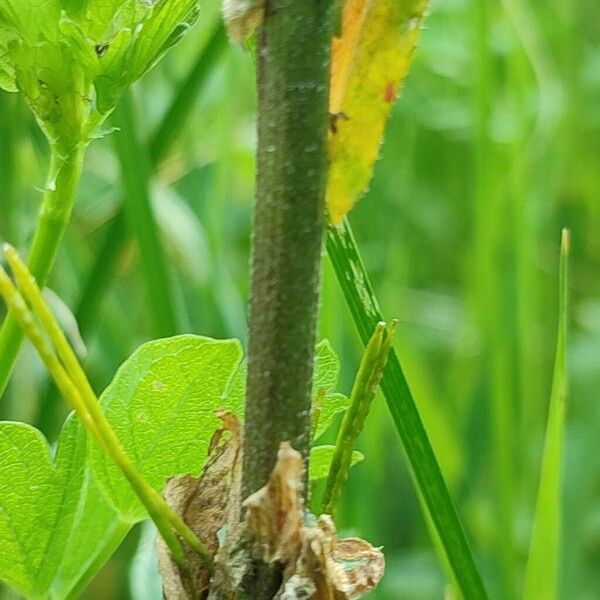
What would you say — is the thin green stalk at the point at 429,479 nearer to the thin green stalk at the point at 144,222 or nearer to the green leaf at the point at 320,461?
the green leaf at the point at 320,461

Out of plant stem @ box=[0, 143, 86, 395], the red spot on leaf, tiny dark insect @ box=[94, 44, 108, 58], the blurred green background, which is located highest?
tiny dark insect @ box=[94, 44, 108, 58]

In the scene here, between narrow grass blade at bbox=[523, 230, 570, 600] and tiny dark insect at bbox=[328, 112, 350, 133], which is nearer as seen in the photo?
tiny dark insect at bbox=[328, 112, 350, 133]

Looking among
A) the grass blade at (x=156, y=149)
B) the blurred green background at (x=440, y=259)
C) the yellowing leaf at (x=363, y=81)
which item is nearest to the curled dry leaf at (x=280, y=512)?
the yellowing leaf at (x=363, y=81)

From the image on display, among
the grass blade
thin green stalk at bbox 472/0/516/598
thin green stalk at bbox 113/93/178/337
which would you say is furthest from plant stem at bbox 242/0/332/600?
thin green stalk at bbox 472/0/516/598

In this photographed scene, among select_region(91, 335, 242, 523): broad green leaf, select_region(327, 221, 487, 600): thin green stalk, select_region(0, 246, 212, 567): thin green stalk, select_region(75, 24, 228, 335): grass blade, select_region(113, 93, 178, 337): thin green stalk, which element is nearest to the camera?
select_region(0, 246, 212, 567): thin green stalk

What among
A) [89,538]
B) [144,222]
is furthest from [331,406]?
[144,222]

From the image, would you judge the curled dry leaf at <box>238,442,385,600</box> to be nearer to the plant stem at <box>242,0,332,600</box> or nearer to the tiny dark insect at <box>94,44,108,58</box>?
the plant stem at <box>242,0,332,600</box>

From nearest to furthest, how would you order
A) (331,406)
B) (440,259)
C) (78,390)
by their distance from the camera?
(78,390), (331,406), (440,259)

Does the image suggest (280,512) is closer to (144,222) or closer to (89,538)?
(89,538)
